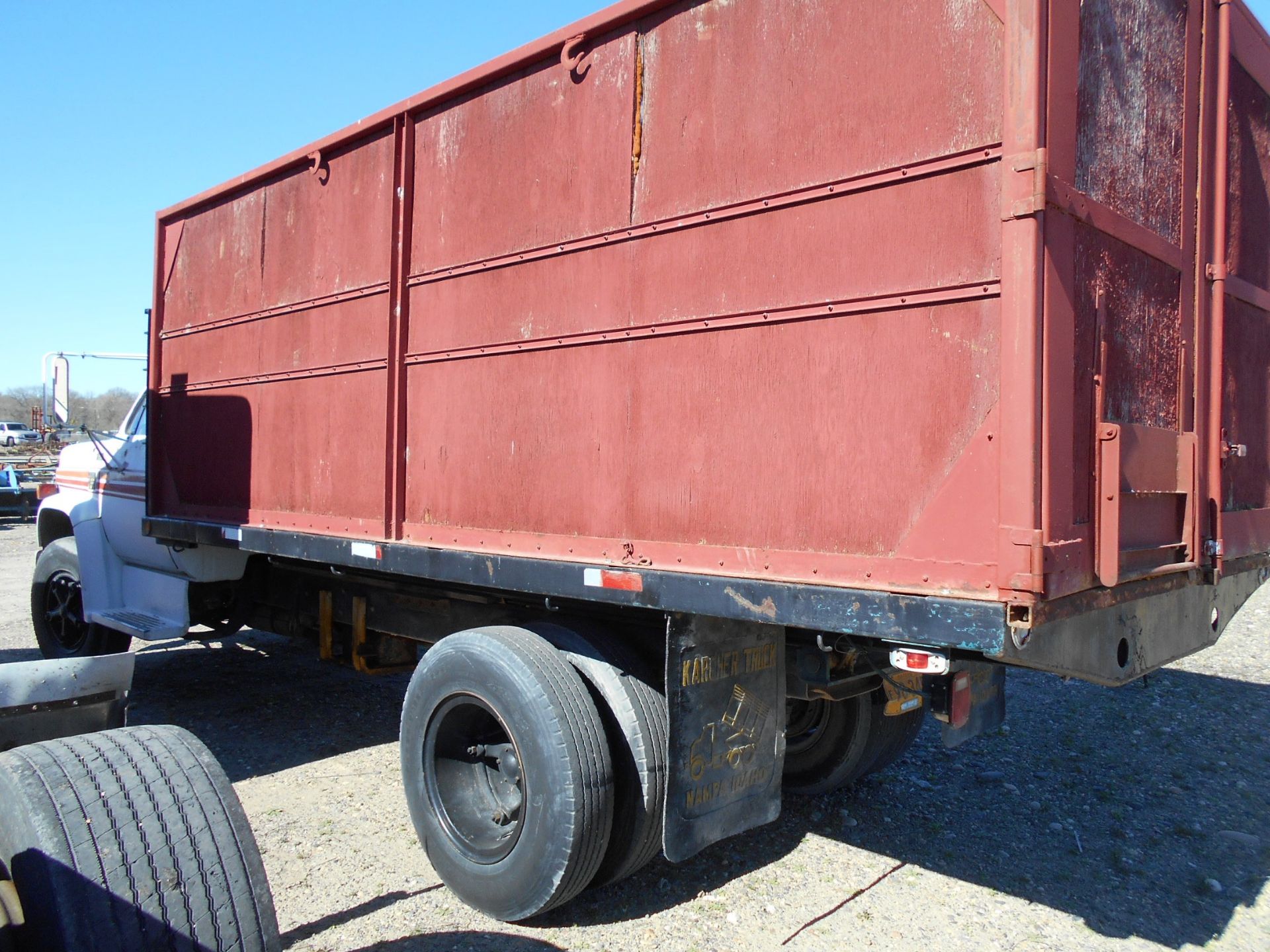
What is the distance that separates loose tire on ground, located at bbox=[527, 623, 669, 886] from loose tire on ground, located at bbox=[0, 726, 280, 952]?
1.45 meters

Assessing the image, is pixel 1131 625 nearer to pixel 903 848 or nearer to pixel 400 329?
pixel 903 848

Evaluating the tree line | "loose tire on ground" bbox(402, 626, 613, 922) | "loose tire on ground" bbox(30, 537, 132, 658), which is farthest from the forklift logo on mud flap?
the tree line

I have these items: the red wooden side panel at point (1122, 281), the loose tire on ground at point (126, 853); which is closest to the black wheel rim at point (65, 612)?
the loose tire on ground at point (126, 853)

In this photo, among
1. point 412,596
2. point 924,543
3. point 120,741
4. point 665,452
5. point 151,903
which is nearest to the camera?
point 151,903

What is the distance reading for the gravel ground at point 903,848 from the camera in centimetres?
350

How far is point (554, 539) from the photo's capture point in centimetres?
372

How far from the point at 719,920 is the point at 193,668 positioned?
18.3ft

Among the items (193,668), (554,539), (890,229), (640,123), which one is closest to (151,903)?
(554,539)

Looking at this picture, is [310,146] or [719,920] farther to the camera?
[310,146]

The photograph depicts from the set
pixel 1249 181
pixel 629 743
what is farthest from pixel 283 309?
pixel 1249 181

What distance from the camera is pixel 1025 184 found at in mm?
2521

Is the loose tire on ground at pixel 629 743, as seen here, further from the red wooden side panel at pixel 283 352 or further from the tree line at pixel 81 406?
the tree line at pixel 81 406

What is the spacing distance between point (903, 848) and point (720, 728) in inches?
56.9

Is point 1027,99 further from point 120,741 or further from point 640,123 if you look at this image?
point 120,741
